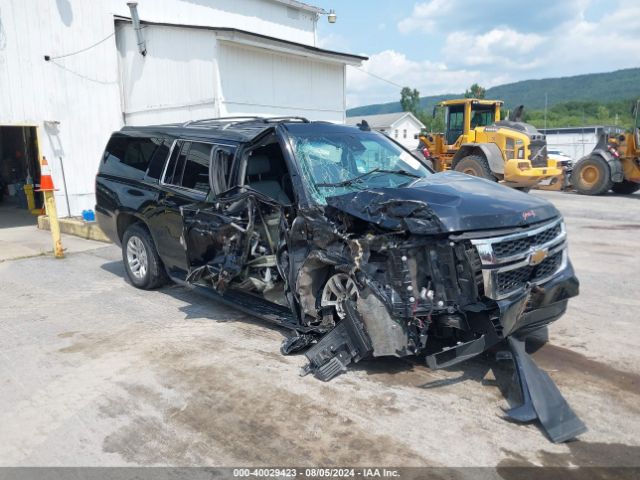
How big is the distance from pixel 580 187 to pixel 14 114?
16.2 metres

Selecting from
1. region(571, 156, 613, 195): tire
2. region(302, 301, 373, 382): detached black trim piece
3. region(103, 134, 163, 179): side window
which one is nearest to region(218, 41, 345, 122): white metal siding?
region(103, 134, 163, 179): side window

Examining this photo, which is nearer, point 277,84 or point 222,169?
point 222,169

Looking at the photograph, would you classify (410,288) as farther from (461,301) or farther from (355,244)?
(355,244)

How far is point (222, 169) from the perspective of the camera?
533cm

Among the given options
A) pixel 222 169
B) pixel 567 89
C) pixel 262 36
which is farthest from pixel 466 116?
pixel 567 89

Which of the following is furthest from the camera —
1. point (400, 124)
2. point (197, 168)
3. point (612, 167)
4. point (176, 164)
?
point (400, 124)

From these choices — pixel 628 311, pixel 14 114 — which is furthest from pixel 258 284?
pixel 14 114

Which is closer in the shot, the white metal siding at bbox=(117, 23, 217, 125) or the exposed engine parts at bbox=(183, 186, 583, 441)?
the exposed engine parts at bbox=(183, 186, 583, 441)

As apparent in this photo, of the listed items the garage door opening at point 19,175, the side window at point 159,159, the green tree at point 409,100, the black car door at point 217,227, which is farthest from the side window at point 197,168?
the green tree at point 409,100

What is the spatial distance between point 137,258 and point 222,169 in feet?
7.52

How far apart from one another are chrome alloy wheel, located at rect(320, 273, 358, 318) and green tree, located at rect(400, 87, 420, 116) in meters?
101

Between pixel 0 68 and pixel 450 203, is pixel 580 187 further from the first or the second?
pixel 0 68

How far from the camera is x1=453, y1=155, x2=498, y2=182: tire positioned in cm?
1526

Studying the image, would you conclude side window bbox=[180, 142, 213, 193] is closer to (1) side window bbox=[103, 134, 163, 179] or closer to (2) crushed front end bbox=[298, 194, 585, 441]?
(1) side window bbox=[103, 134, 163, 179]
